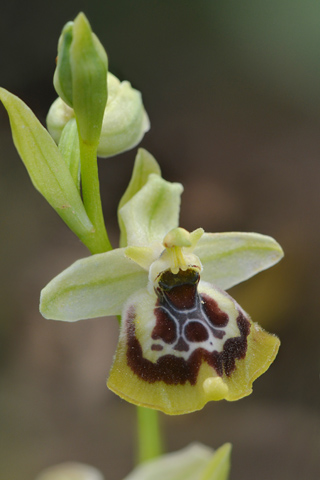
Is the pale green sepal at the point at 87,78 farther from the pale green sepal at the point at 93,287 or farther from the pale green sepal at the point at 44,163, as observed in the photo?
the pale green sepal at the point at 93,287

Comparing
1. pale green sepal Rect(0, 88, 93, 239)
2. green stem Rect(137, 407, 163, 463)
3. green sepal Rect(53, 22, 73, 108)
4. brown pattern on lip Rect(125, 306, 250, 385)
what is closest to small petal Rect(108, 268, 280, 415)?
brown pattern on lip Rect(125, 306, 250, 385)

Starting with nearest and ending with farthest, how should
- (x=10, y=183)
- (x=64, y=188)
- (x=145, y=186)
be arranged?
(x=64, y=188)
(x=145, y=186)
(x=10, y=183)

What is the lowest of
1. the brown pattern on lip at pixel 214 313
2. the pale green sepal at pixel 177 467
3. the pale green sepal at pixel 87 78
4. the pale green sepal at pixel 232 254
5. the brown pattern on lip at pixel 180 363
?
the pale green sepal at pixel 177 467

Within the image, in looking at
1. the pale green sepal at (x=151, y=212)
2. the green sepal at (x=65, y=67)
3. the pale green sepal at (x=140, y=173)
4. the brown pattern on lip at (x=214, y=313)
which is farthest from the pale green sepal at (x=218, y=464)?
the green sepal at (x=65, y=67)

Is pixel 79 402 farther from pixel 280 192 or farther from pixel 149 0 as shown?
pixel 149 0

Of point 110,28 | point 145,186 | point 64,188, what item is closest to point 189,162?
point 110,28

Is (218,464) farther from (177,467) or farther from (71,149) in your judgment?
(71,149)
